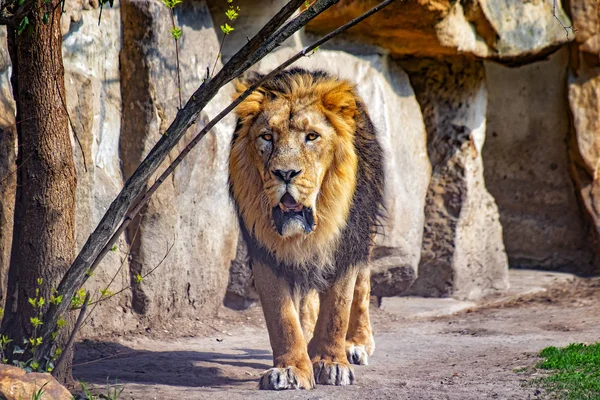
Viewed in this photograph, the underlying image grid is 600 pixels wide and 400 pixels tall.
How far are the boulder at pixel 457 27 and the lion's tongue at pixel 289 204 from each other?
9.29 feet

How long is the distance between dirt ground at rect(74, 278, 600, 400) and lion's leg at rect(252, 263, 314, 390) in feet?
0.32

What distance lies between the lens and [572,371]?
4.64 meters

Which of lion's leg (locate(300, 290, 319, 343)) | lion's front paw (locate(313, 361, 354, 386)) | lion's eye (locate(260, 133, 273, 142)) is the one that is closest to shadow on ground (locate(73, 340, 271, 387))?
lion's leg (locate(300, 290, 319, 343))

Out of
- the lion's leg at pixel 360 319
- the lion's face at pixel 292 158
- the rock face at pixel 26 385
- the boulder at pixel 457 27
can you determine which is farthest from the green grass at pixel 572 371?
the boulder at pixel 457 27

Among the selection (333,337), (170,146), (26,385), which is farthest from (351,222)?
(26,385)

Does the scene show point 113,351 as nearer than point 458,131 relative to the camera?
Yes

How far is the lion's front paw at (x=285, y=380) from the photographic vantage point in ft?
14.3

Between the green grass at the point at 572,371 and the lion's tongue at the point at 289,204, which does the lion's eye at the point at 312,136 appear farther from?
the green grass at the point at 572,371

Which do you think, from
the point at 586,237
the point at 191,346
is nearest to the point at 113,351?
the point at 191,346

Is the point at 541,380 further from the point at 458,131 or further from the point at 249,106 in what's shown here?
the point at 458,131

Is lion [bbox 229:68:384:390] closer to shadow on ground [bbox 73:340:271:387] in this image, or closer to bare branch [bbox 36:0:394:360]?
shadow on ground [bbox 73:340:271:387]

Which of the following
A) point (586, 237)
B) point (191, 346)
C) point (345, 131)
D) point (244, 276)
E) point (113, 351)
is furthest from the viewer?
point (586, 237)

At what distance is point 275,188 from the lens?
14.7 feet

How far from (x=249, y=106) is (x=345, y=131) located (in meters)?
0.54
